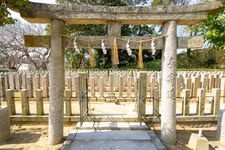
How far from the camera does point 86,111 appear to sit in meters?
7.45

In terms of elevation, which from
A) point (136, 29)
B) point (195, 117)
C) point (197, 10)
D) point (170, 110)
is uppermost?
point (136, 29)

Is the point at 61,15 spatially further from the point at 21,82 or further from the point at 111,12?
the point at 21,82

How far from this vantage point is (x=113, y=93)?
10.2m

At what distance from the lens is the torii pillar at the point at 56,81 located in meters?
5.52

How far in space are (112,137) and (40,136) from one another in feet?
6.67

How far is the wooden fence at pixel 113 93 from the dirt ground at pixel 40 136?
0.28 m

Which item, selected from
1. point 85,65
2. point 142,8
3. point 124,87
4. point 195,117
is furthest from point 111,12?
point 85,65

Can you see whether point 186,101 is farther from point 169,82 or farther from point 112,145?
point 112,145

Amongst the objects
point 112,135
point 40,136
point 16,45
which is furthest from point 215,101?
point 16,45

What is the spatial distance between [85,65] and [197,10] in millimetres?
21002

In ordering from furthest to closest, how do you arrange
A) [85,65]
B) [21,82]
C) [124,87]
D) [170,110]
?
1. [85,65]
2. [21,82]
3. [124,87]
4. [170,110]

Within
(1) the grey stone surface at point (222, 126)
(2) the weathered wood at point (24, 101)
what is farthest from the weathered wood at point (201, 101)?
(2) the weathered wood at point (24, 101)

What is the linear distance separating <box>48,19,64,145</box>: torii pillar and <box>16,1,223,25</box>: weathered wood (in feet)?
0.93

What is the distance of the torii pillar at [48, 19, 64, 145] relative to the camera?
5.52 metres
